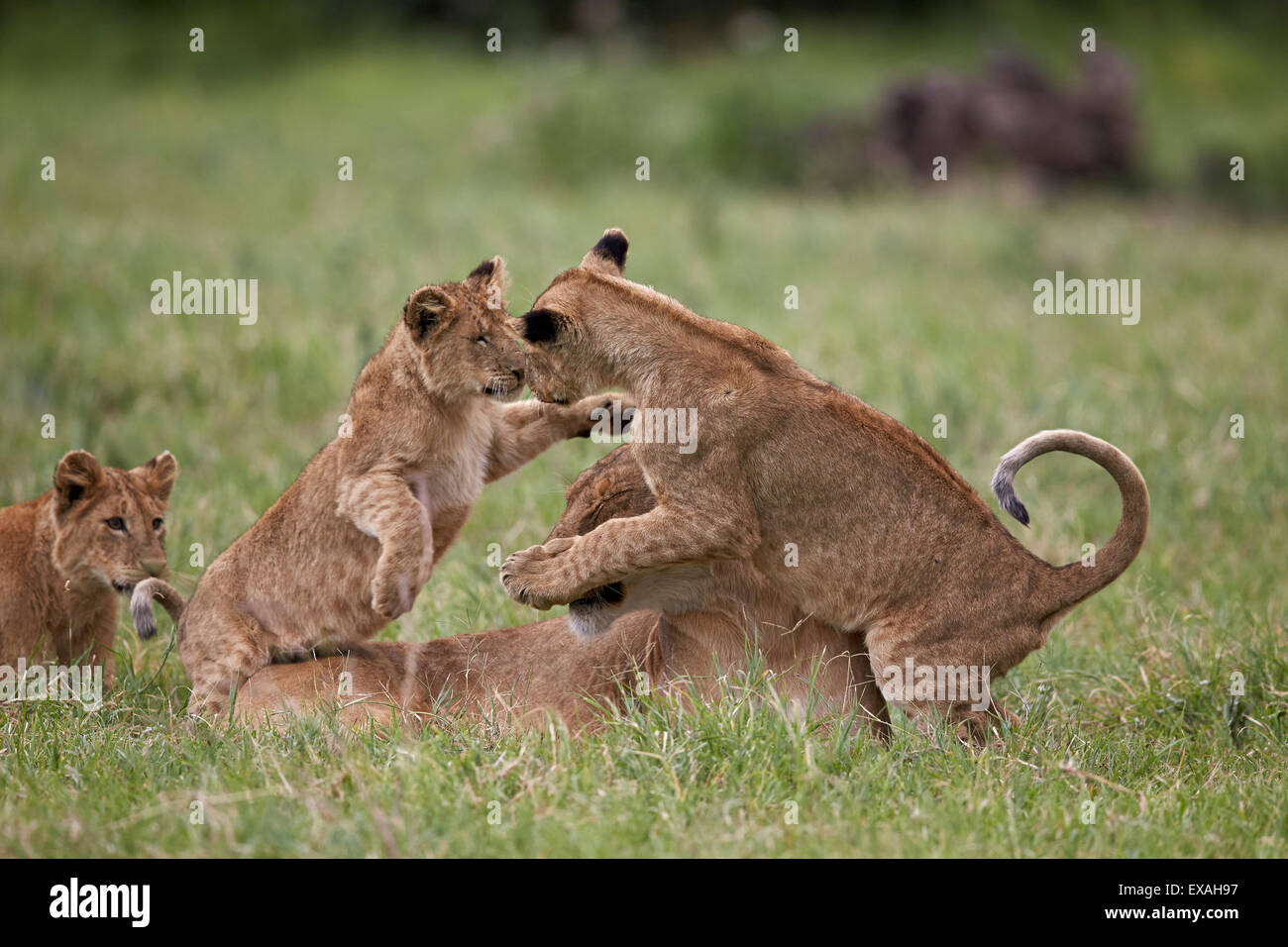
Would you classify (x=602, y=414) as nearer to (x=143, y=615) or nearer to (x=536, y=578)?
(x=536, y=578)

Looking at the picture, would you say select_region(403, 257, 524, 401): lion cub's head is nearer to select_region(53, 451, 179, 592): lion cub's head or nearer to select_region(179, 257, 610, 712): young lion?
select_region(179, 257, 610, 712): young lion

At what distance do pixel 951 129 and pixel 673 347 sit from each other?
14654 mm

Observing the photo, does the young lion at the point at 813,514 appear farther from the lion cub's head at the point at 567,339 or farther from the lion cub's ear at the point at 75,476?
the lion cub's ear at the point at 75,476

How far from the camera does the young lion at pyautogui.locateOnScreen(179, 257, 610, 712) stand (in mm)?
4938

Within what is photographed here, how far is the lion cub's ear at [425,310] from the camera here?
4930 millimetres

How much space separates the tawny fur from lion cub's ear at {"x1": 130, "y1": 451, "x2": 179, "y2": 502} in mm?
1067

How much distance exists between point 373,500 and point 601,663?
0.97 metres

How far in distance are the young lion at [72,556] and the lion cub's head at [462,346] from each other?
137cm

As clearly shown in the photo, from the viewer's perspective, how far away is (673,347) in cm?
460

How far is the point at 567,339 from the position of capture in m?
4.64

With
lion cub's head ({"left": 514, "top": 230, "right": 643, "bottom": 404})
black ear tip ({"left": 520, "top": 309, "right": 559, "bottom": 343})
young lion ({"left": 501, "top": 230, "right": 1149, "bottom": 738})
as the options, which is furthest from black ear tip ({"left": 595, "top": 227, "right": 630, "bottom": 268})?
black ear tip ({"left": 520, "top": 309, "right": 559, "bottom": 343})

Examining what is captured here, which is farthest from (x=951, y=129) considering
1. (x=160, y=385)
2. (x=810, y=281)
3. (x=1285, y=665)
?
(x=1285, y=665)

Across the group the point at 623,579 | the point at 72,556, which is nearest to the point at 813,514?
the point at 623,579

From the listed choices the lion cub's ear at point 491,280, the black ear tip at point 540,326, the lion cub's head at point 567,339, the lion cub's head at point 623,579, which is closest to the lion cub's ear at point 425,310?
the lion cub's ear at point 491,280
